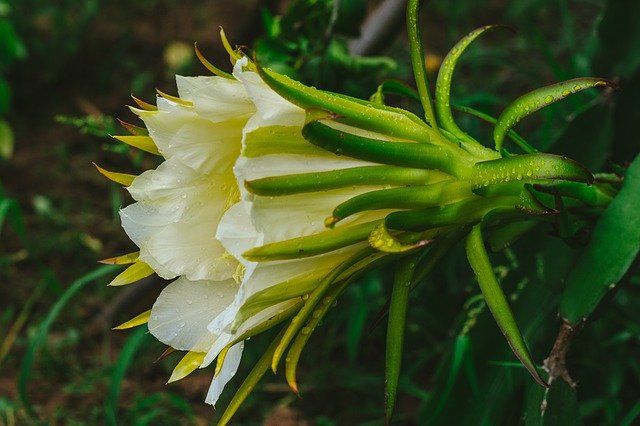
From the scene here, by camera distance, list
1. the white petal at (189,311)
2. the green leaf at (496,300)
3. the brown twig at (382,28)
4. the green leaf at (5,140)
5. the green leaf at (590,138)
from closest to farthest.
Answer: the green leaf at (496,300) → the white petal at (189,311) → the green leaf at (590,138) → the brown twig at (382,28) → the green leaf at (5,140)

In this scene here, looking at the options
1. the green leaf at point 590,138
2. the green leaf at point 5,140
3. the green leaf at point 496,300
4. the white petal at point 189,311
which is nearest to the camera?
the green leaf at point 496,300

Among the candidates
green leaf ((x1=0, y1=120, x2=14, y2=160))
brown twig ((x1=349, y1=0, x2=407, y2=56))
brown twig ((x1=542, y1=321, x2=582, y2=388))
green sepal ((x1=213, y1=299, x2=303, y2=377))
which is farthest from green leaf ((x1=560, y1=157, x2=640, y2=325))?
green leaf ((x1=0, y1=120, x2=14, y2=160))

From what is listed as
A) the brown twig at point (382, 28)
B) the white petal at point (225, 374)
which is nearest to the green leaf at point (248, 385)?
the white petal at point (225, 374)

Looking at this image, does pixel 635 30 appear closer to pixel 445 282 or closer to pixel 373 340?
pixel 445 282

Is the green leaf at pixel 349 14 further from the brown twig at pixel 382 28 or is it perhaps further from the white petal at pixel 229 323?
the white petal at pixel 229 323

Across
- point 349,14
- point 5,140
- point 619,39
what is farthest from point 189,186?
point 5,140

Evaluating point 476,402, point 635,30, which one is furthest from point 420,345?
point 635,30

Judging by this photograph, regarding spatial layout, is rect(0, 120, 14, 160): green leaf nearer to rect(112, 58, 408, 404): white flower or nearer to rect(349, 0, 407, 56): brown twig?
rect(349, 0, 407, 56): brown twig
